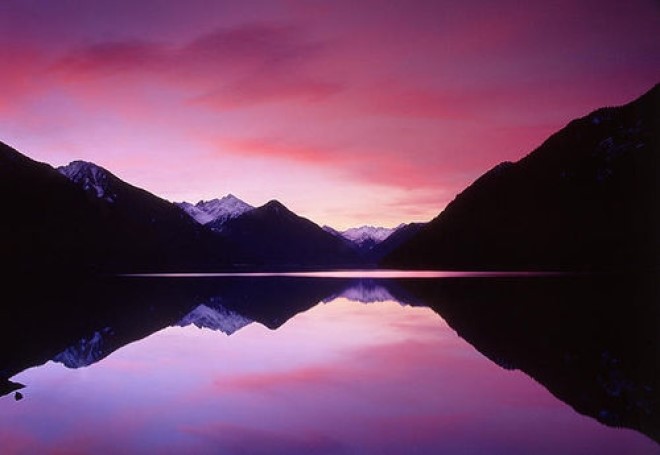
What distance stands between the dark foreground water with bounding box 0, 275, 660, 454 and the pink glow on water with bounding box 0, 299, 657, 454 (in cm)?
8

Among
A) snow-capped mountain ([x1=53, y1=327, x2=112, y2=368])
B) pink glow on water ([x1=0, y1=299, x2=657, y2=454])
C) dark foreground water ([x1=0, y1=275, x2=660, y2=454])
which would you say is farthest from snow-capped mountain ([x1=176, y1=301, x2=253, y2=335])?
pink glow on water ([x1=0, y1=299, x2=657, y2=454])

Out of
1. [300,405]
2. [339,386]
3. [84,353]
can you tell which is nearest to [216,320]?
[84,353]

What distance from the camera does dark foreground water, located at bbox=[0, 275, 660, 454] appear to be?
15391 millimetres

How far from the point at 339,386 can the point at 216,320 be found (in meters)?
26.8

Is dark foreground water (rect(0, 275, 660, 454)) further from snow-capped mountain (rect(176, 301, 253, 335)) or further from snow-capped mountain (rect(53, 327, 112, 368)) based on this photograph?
snow-capped mountain (rect(176, 301, 253, 335))

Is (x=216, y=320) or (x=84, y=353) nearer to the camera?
(x=84, y=353)

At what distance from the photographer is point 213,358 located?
99.6 ft

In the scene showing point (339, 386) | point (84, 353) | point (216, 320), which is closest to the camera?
point (339, 386)

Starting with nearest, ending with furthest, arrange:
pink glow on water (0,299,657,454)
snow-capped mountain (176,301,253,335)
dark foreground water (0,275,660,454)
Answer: pink glow on water (0,299,657,454)
dark foreground water (0,275,660,454)
snow-capped mountain (176,301,253,335)

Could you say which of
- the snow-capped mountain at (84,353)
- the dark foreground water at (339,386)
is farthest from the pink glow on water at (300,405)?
the snow-capped mountain at (84,353)

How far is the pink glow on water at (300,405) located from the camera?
15062mm

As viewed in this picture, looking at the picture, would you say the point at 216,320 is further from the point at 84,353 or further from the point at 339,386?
the point at 339,386

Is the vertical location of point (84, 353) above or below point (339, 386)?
above

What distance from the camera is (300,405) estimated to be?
1969 cm
